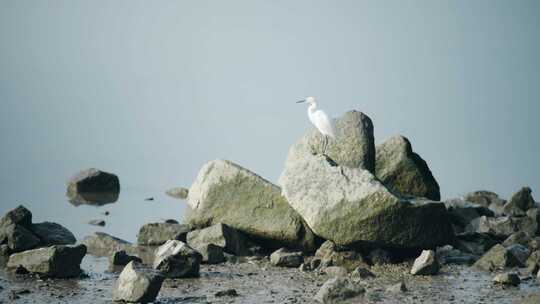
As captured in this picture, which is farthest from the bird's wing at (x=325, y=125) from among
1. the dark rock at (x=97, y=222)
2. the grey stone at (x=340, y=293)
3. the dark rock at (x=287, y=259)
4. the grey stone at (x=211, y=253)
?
the dark rock at (x=97, y=222)

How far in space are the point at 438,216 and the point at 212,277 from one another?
5313 mm

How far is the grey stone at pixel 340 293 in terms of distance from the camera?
1200cm

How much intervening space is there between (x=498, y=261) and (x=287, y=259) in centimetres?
458

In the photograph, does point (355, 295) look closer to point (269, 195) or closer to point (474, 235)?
point (269, 195)

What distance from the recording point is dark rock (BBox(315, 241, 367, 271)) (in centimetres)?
1559

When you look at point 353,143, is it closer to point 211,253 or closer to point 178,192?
point 211,253

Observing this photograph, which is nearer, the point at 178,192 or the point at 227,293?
the point at 227,293

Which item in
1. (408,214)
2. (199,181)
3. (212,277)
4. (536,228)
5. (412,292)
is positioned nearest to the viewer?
(412,292)

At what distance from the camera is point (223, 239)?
16.8 meters

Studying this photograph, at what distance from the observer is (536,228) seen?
67.0ft

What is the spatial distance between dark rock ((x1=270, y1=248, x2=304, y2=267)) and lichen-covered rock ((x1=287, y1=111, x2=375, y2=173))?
3.43 metres

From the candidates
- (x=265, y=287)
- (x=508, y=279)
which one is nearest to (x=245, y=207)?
(x=265, y=287)

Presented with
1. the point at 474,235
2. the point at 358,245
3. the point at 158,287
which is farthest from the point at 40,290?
the point at 474,235

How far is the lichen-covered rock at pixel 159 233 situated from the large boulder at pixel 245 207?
14.0 inches
